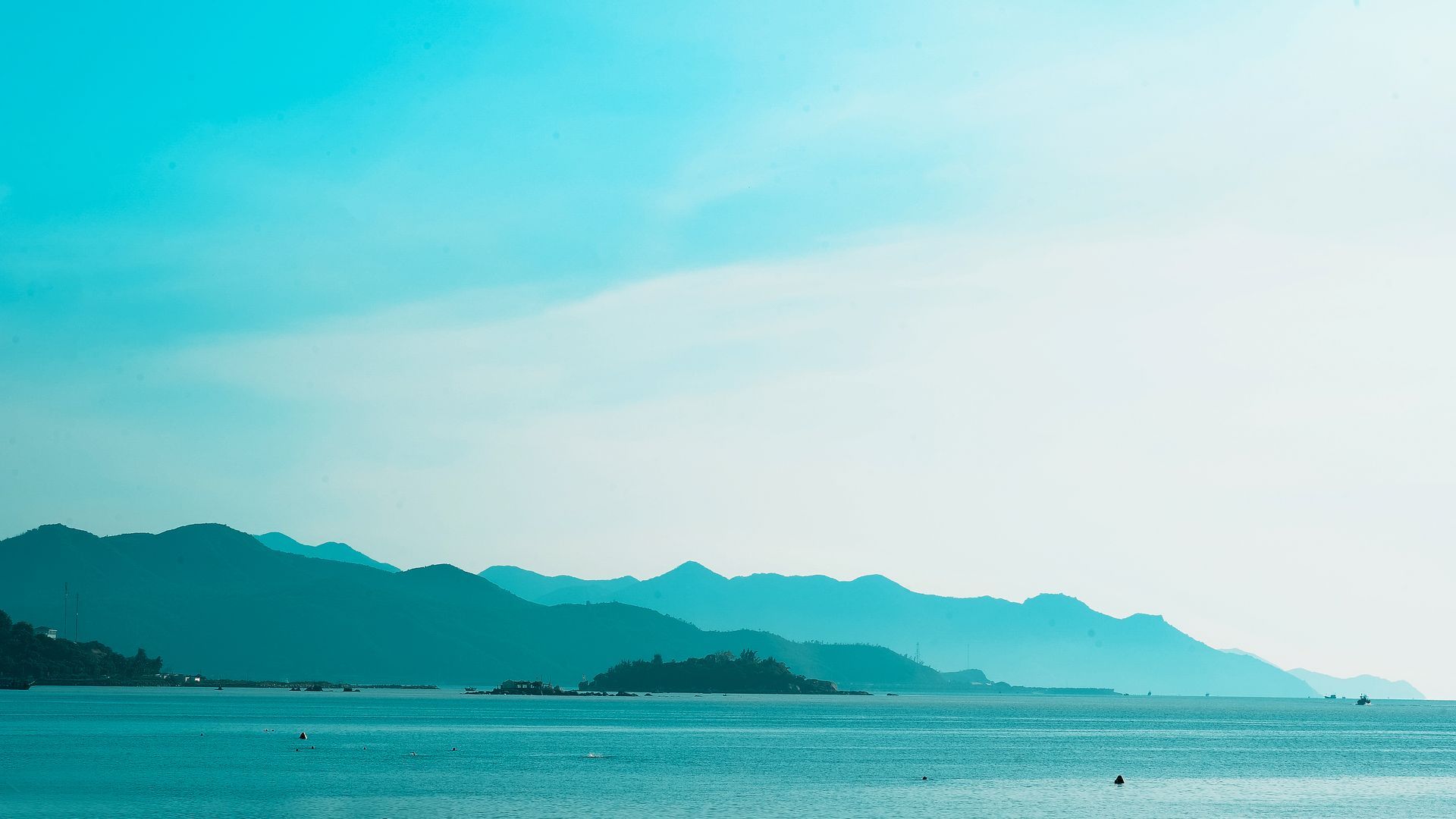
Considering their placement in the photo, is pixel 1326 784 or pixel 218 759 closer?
pixel 1326 784

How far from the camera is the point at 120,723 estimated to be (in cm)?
19350

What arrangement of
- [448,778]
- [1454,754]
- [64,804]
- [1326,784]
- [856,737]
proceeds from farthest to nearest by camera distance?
[856,737], [1454,754], [1326,784], [448,778], [64,804]

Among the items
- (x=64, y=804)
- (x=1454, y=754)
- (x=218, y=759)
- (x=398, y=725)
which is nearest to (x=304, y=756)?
(x=218, y=759)

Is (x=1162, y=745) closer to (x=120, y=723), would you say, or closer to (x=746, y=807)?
(x=746, y=807)

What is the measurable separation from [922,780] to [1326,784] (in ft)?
111

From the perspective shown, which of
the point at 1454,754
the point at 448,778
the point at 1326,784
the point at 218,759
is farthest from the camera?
the point at 1454,754

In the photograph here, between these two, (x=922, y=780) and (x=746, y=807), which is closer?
(x=746, y=807)

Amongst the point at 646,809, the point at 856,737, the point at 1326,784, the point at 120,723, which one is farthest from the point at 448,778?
the point at 120,723

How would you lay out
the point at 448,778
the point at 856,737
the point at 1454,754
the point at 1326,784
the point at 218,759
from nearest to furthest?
the point at 448,778
the point at 1326,784
the point at 218,759
the point at 1454,754
the point at 856,737

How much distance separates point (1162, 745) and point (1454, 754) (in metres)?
34.1

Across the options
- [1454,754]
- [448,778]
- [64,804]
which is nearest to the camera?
[64,804]

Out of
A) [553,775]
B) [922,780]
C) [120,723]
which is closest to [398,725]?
[120,723]

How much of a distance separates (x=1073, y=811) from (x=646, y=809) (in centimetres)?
2776

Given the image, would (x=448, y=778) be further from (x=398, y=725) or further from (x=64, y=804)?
(x=398, y=725)
